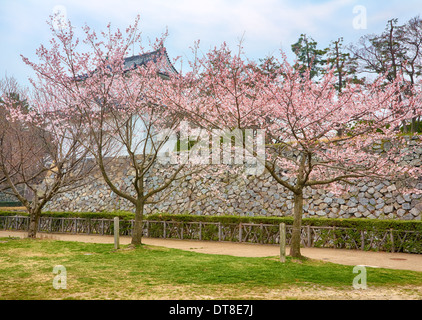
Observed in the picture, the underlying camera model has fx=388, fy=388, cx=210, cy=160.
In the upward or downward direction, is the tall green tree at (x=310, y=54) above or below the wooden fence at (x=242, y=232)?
above

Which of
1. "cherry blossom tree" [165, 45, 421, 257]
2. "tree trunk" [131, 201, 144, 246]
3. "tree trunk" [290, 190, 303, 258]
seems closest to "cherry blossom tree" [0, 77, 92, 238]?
"tree trunk" [131, 201, 144, 246]

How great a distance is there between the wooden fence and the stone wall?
81.8 inches

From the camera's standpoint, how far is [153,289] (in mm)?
6785

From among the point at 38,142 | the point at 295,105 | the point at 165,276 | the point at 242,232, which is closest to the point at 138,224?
the point at 165,276

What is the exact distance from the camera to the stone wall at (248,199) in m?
17.6

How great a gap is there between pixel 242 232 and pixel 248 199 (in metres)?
4.95

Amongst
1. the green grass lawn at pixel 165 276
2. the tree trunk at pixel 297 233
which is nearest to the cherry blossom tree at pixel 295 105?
the tree trunk at pixel 297 233

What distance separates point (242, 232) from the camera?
17.2 m

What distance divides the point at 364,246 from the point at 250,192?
8.42 metres

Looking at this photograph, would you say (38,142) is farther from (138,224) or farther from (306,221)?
(306,221)

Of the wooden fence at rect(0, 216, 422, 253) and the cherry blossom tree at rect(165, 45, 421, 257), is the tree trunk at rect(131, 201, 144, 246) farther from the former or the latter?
the wooden fence at rect(0, 216, 422, 253)

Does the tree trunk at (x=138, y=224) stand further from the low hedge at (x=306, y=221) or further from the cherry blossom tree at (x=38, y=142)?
the low hedge at (x=306, y=221)

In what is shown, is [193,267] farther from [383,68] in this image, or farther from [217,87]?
[383,68]

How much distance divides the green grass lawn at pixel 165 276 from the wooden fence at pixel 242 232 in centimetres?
495
